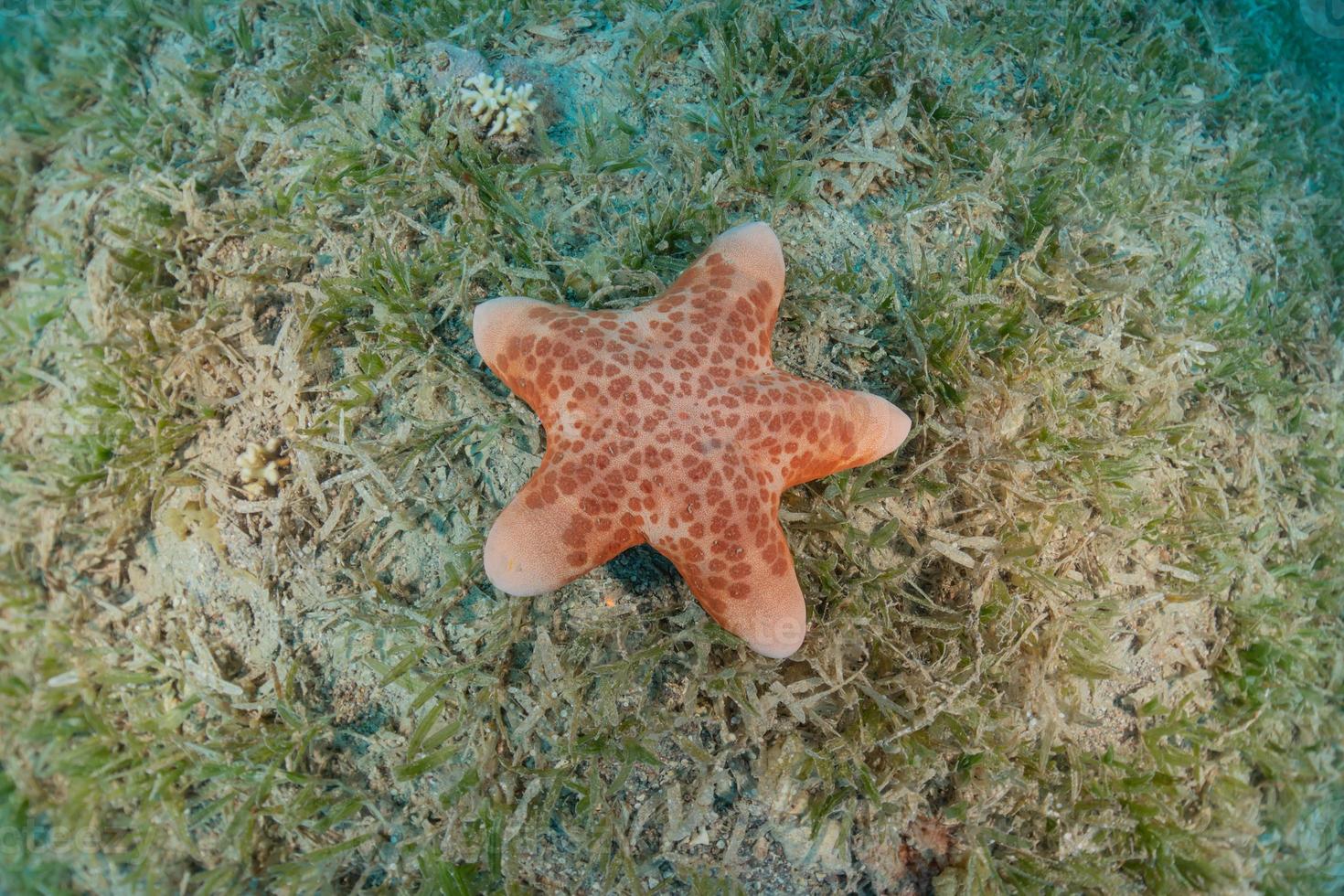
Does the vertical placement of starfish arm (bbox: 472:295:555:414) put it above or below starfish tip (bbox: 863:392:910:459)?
above

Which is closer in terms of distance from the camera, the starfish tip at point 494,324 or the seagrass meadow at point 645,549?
the starfish tip at point 494,324

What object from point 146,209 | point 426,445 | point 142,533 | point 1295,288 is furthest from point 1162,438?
point 146,209

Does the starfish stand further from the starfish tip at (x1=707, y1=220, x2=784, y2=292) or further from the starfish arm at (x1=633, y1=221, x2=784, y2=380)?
the starfish tip at (x1=707, y1=220, x2=784, y2=292)

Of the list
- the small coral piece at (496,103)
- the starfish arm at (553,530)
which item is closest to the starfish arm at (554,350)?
the starfish arm at (553,530)

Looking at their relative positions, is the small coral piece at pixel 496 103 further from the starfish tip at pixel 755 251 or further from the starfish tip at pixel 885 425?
the starfish tip at pixel 885 425

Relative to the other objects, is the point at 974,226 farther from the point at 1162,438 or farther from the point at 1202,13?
the point at 1202,13

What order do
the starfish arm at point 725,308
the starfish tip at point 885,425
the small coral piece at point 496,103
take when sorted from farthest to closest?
the small coral piece at point 496,103
the starfish tip at point 885,425
the starfish arm at point 725,308

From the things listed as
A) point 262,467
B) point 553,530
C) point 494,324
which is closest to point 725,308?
point 494,324

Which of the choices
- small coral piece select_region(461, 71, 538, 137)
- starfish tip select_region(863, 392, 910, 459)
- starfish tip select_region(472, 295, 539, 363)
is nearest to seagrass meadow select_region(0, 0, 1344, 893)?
small coral piece select_region(461, 71, 538, 137)
